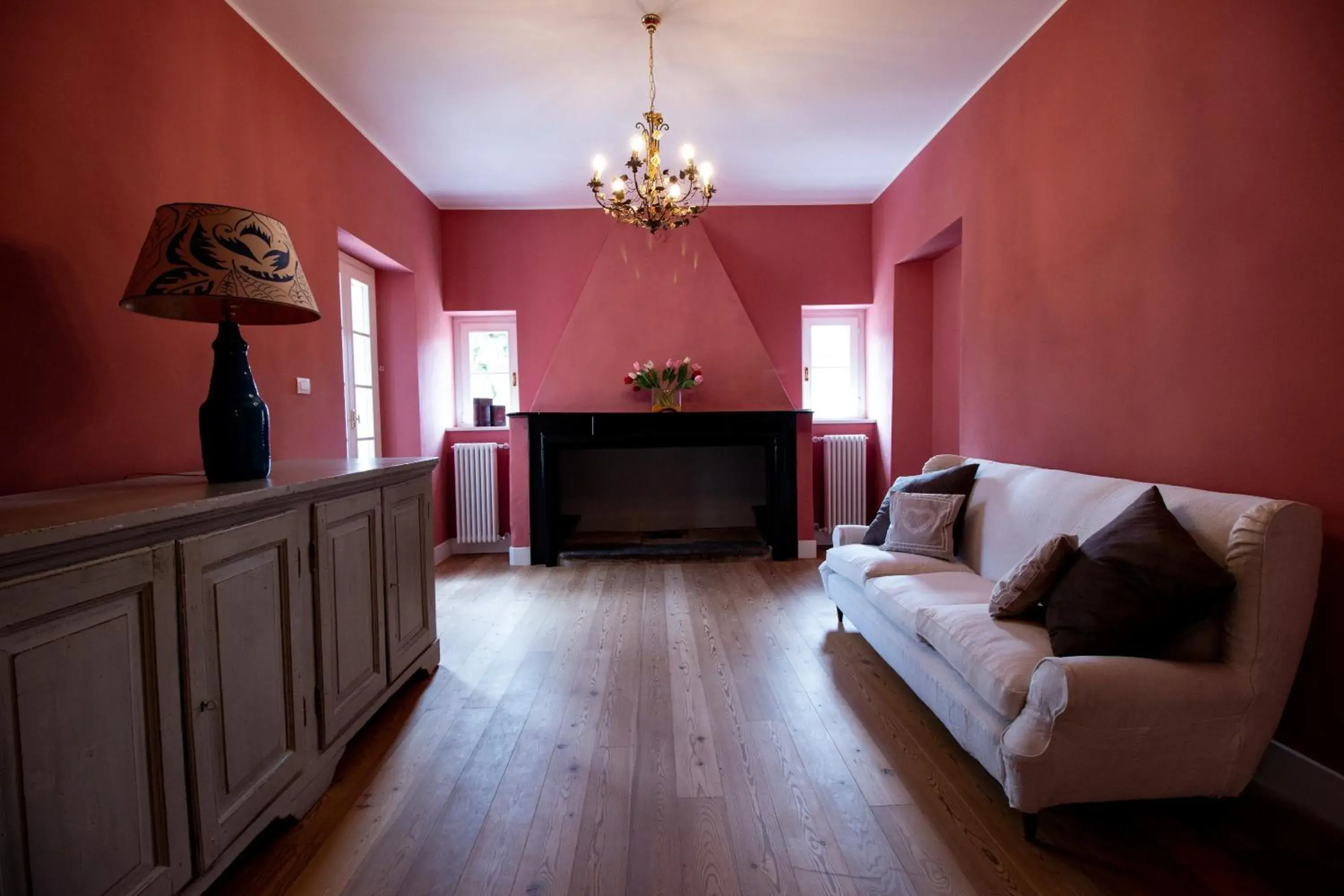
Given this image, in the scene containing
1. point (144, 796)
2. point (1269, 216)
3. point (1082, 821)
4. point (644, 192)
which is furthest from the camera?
point (644, 192)

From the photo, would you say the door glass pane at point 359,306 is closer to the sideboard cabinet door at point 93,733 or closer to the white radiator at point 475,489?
the white radiator at point 475,489

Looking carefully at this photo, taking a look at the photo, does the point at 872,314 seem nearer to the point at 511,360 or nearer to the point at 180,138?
the point at 511,360

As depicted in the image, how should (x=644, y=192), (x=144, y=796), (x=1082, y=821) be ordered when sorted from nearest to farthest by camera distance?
1. (x=144, y=796)
2. (x=1082, y=821)
3. (x=644, y=192)

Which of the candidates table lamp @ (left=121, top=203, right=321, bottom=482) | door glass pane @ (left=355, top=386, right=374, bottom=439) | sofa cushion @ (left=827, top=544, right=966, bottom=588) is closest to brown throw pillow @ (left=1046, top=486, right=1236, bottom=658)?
sofa cushion @ (left=827, top=544, right=966, bottom=588)

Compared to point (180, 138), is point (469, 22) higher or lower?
higher

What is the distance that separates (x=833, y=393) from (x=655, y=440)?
1.74m

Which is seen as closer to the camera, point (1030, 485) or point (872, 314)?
point (1030, 485)

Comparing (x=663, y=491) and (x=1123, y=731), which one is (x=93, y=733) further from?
(x=663, y=491)

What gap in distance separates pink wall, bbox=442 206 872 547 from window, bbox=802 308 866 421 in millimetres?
237

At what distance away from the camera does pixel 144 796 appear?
1126 millimetres

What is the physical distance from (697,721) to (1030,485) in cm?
163

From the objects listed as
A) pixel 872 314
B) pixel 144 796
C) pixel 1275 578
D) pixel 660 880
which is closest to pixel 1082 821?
pixel 1275 578

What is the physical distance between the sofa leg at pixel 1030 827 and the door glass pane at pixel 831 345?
13.0ft

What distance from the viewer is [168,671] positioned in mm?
1170
